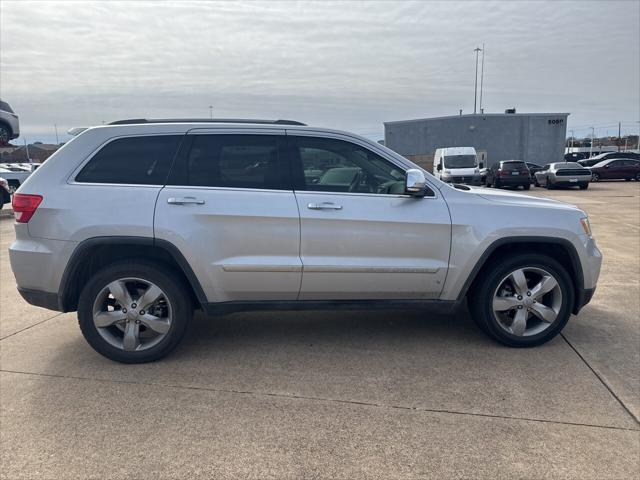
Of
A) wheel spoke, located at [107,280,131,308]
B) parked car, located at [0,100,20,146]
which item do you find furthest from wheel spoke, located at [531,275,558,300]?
parked car, located at [0,100,20,146]

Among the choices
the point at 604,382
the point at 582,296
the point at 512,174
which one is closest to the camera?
the point at 604,382

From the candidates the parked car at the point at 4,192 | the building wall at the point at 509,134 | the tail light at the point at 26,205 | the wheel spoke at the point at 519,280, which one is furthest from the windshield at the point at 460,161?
the tail light at the point at 26,205

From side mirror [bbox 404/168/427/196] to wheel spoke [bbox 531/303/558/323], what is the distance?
1400 millimetres

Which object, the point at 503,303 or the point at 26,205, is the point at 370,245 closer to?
the point at 503,303

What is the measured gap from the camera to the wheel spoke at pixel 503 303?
411 centimetres

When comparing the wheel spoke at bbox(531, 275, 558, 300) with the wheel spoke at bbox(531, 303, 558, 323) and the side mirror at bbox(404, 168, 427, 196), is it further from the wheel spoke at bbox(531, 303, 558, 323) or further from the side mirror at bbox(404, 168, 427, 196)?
the side mirror at bbox(404, 168, 427, 196)

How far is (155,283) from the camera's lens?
385 centimetres

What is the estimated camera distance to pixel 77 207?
3764 mm

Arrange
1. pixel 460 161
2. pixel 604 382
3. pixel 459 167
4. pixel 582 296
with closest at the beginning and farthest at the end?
1. pixel 604 382
2. pixel 582 296
3. pixel 459 167
4. pixel 460 161

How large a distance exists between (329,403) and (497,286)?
1.75 meters

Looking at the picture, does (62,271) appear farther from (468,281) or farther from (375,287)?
(468,281)

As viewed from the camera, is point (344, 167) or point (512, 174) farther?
point (512, 174)

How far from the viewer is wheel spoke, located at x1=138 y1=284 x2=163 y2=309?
386 cm

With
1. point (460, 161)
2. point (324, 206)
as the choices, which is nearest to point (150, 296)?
point (324, 206)
